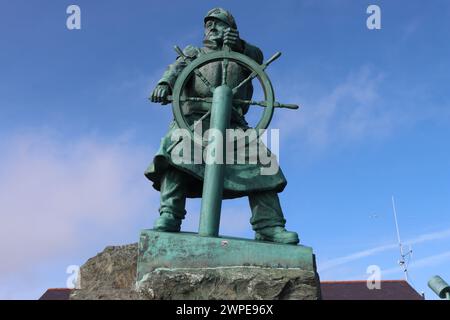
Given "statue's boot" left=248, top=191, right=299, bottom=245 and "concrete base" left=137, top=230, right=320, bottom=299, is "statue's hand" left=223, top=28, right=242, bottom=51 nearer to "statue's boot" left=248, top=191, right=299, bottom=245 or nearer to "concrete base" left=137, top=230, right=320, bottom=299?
"statue's boot" left=248, top=191, right=299, bottom=245

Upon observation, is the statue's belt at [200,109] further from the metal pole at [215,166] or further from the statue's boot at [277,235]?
the statue's boot at [277,235]

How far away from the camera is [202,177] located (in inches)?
158

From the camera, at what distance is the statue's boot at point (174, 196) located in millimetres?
3965

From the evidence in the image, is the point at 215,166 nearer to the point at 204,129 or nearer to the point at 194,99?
the point at 204,129

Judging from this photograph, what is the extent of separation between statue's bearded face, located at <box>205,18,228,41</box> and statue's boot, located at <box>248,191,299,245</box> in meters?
1.44

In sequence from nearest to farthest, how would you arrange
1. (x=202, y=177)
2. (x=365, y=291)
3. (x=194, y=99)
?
1. (x=202, y=177)
2. (x=194, y=99)
3. (x=365, y=291)

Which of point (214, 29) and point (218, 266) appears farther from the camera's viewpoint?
point (214, 29)

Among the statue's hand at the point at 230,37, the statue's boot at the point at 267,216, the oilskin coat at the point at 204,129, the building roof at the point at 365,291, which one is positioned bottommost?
the statue's boot at the point at 267,216

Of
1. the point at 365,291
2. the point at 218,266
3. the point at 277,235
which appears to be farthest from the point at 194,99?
the point at 365,291

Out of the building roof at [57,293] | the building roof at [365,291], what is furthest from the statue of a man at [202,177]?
the building roof at [365,291]

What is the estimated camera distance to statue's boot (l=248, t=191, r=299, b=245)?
13.2 feet

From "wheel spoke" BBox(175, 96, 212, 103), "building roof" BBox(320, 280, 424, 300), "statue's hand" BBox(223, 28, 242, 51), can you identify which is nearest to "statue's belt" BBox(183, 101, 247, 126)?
"wheel spoke" BBox(175, 96, 212, 103)

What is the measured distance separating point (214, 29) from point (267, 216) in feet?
5.64
